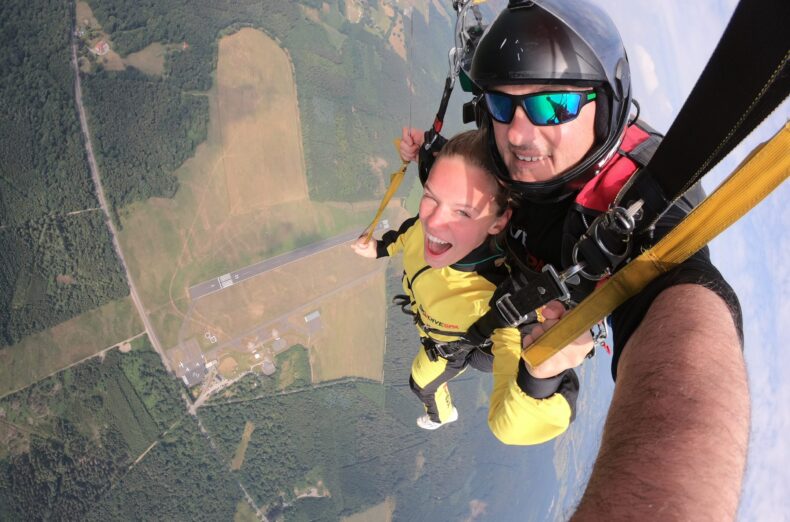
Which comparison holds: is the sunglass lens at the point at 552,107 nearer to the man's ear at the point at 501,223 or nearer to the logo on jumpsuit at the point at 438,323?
the man's ear at the point at 501,223

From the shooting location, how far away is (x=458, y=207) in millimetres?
1908

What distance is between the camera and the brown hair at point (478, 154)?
72.0 inches

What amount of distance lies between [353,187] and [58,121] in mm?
11248

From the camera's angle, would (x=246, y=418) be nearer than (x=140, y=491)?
No

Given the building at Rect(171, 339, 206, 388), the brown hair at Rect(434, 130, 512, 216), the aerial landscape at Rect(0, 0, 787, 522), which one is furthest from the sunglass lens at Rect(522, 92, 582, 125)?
the building at Rect(171, 339, 206, 388)

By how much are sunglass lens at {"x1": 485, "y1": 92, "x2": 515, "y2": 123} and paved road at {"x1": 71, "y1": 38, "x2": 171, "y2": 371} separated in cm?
1504

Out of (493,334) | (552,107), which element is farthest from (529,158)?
(493,334)

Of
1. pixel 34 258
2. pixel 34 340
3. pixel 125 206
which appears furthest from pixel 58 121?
pixel 34 340

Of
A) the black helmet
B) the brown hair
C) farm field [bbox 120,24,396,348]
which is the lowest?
farm field [bbox 120,24,396,348]

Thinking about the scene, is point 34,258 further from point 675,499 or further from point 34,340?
point 675,499

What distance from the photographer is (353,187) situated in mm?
19656

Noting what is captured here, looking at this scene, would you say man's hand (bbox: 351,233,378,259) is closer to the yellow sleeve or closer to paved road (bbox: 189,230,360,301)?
the yellow sleeve

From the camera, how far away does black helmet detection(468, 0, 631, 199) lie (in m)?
1.45

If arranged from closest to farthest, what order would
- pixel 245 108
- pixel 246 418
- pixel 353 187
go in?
pixel 246 418 < pixel 245 108 < pixel 353 187
